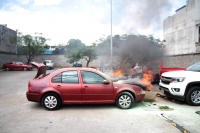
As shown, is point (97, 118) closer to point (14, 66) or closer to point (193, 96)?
point (193, 96)

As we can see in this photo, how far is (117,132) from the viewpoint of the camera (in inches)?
145

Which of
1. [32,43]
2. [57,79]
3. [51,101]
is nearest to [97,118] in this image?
[51,101]

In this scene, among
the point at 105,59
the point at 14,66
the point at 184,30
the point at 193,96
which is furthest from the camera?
the point at 14,66

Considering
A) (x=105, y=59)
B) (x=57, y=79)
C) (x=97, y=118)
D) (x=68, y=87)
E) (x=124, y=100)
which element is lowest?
(x=97, y=118)

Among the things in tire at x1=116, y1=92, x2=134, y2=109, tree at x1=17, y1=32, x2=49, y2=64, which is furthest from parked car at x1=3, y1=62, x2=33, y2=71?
tire at x1=116, y1=92, x2=134, y2=109

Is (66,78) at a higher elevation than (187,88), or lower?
higher

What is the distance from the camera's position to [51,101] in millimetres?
5211

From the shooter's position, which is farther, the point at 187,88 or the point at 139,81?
the point at 139,81

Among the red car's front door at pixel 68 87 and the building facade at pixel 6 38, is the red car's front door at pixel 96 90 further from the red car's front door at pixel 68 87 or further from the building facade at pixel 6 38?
the building facade at pixel 6 38

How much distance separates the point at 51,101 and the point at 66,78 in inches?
33.7

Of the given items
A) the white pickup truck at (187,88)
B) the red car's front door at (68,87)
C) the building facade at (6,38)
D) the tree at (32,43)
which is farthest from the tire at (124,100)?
the building facade at (6,38)

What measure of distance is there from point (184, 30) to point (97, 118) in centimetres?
1789

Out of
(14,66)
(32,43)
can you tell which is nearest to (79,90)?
(14,66)

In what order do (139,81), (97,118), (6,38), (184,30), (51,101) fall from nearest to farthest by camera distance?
(97,118) < (51,101) < (139,81) < (184,30) < (6,38)
